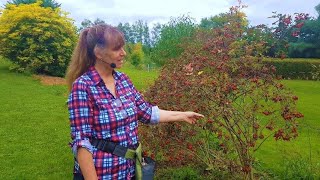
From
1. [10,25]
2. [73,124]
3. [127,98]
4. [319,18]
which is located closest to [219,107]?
[127,98]

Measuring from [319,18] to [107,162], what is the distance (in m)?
31.3

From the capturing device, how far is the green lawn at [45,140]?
5566mm

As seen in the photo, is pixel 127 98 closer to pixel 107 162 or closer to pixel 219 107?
pixel 107 162

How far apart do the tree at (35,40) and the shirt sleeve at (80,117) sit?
16.0 metres

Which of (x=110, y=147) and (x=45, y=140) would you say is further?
(x=45, y=140)

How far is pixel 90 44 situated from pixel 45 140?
530 cm

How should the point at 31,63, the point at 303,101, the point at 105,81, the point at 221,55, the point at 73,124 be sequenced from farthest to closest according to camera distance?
the point at 31,63, the point at 303,101, the point at 221,55, the point at 105,81, the point at 73,124

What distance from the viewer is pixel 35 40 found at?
1800 cm

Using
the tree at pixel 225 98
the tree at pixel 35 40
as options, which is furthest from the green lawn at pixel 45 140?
the tree at pixel 35 40

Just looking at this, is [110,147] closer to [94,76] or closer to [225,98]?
[94,76]

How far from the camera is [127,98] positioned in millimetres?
2246

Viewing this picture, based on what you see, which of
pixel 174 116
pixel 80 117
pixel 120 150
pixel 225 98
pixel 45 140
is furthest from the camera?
pixel 45 140

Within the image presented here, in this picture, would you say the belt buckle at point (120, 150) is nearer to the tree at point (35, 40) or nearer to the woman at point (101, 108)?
the woman at point (101, 108)

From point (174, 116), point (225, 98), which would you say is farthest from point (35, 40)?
point (174, 116)
